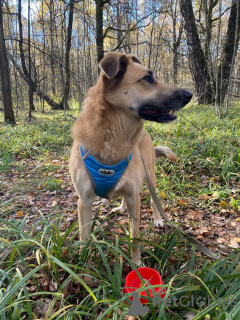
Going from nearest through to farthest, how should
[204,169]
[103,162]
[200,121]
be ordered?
1. [103,162]
2. [204,169]
3. [200,121]

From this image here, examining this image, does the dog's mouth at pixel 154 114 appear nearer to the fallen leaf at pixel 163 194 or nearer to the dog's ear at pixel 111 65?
the dog's ear at pixel 111 65

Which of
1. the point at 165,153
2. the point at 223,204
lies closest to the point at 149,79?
the point at 165,153

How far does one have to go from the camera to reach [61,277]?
1.87 meters

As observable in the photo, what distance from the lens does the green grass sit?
1437mm

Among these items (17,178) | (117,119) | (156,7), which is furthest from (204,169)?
(156,7)

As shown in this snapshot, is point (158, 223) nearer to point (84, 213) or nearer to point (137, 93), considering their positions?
point (84, 213)

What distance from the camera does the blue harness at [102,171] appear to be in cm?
204

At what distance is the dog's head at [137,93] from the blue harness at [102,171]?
0.56 m

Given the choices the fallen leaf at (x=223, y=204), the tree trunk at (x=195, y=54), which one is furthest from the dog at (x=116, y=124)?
the tree trunk at (x=195, y=54)

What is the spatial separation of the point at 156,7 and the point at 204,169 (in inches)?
406

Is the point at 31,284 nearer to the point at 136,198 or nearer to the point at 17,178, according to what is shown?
the point at 136,198

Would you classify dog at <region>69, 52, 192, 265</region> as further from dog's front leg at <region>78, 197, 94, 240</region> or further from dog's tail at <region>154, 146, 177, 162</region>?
dog's tail at <region>154, 146, 177, 162</region>

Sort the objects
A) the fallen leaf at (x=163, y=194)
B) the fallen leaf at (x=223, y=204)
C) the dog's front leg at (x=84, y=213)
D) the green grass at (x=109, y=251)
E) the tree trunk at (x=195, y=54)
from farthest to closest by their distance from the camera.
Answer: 1. the tree trunk at (x=195, y=54)
2. the fallen leaf at (x=163, y=194)
3. the fallen leaf at (x=223, y=204)
4. the dog's front leg at (x=84, y=213)
5. the green grass at (x=109, y=251)

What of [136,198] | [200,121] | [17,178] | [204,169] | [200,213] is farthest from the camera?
[200,121]
